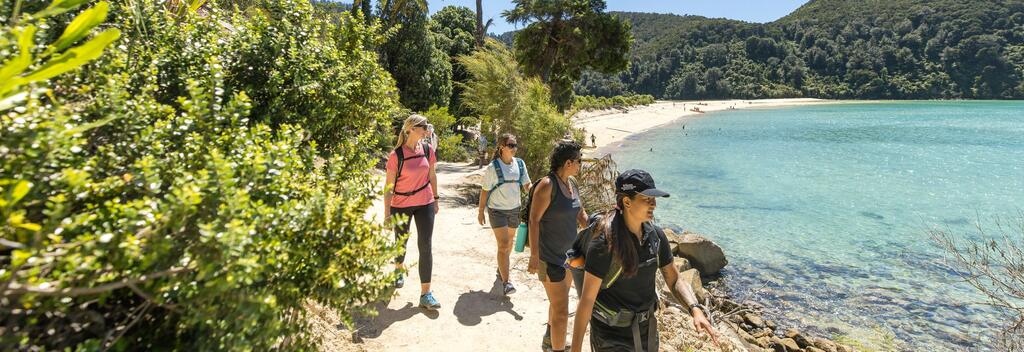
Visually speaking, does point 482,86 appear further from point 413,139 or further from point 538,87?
point 413,139

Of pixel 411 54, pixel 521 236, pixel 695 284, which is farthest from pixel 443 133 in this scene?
pixel 521 236

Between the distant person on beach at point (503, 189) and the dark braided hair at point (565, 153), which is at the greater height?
the dark braided hair at point (565, 153)

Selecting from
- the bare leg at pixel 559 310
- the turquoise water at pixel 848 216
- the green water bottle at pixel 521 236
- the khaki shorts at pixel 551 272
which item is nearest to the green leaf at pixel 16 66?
the bare leg at pixel 559 310

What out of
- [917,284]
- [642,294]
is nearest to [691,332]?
[642,294]

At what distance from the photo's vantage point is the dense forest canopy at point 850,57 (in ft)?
339

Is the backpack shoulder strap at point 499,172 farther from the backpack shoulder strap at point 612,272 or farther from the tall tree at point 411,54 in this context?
the tall tree at point 411,54

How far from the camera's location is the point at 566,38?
82.5 feet

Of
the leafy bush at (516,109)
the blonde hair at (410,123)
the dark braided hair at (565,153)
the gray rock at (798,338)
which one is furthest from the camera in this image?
the leafy bush at (516,109)

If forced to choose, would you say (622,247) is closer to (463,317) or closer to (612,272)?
(612,272)

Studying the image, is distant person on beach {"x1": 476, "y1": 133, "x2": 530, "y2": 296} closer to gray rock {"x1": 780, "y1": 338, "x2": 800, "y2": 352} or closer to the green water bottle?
the green water bottle

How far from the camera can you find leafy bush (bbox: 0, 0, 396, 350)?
125cm

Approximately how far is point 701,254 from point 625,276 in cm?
846

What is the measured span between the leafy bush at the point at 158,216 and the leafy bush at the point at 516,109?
40.8ft

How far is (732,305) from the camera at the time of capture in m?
8.91
